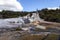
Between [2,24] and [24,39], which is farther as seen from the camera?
[2,24]

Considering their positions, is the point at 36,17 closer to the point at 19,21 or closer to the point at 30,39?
the point at 19,21

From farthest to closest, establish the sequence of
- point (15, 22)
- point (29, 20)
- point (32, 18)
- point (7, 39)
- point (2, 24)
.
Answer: point (32, 18)
point (29, 20)
point (15, 22)
point (2, 24)
point (7, 39)

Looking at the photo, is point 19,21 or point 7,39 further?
point 19,21

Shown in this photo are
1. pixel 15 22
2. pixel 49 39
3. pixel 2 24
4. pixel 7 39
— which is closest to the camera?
pixel 49 39

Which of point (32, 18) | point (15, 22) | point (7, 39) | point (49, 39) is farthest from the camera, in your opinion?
point (32, 18)

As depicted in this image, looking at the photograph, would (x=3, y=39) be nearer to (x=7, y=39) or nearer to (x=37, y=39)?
(x=7, y=39)

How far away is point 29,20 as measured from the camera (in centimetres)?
2488

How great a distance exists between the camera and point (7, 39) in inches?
398

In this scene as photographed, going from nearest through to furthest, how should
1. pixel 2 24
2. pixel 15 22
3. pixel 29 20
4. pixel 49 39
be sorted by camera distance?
pixel 49 39 < pixel 2 24 < pixel 15 22 < pixel 29 20

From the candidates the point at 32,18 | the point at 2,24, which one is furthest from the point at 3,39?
the point at 32,18

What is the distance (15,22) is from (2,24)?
273cm

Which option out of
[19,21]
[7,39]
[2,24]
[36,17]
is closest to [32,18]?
[36,17]

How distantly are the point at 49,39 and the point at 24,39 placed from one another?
121 cm

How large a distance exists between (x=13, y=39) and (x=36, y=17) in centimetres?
1783
